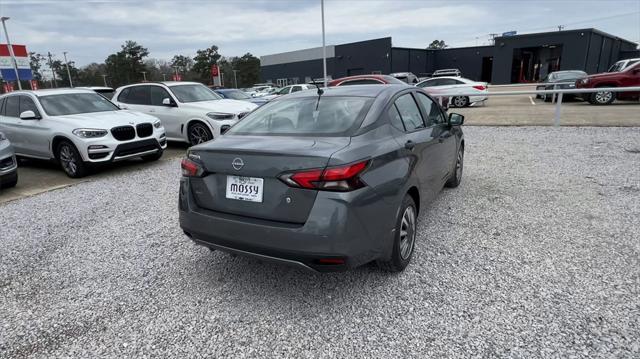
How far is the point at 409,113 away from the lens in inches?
149

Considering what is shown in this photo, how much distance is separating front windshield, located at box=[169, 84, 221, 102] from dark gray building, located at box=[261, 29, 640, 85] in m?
30.4

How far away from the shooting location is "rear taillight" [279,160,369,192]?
2.47 m

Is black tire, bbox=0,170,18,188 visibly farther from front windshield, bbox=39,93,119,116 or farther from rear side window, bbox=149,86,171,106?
rear side window, bbox=149,86,171,106

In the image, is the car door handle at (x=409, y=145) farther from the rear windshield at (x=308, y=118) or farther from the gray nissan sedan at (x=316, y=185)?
the rear windshield at (x=308, y=118)

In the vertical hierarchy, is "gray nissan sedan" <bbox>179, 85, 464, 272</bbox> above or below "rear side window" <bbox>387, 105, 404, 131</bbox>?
below

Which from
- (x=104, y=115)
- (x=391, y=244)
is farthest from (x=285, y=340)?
(x=104, y=115)

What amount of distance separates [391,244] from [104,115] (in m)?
7.06

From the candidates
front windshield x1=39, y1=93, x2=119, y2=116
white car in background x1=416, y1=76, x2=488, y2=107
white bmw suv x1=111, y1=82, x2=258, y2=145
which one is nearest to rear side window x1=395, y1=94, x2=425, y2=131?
white bmw suv x1=111, y1=82, x2=258, y2=145

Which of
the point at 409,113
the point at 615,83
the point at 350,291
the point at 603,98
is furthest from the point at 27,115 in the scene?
the point at 615,83

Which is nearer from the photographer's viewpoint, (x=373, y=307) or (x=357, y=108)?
(x=373, y=307)

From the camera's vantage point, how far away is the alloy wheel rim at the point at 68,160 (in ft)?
23.8

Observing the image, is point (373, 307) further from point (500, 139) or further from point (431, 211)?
point (500, 139)

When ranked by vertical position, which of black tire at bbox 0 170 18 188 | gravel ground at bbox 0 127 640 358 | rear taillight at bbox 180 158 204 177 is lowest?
gravel ground at bbox 0 127 640 358

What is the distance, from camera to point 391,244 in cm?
291
